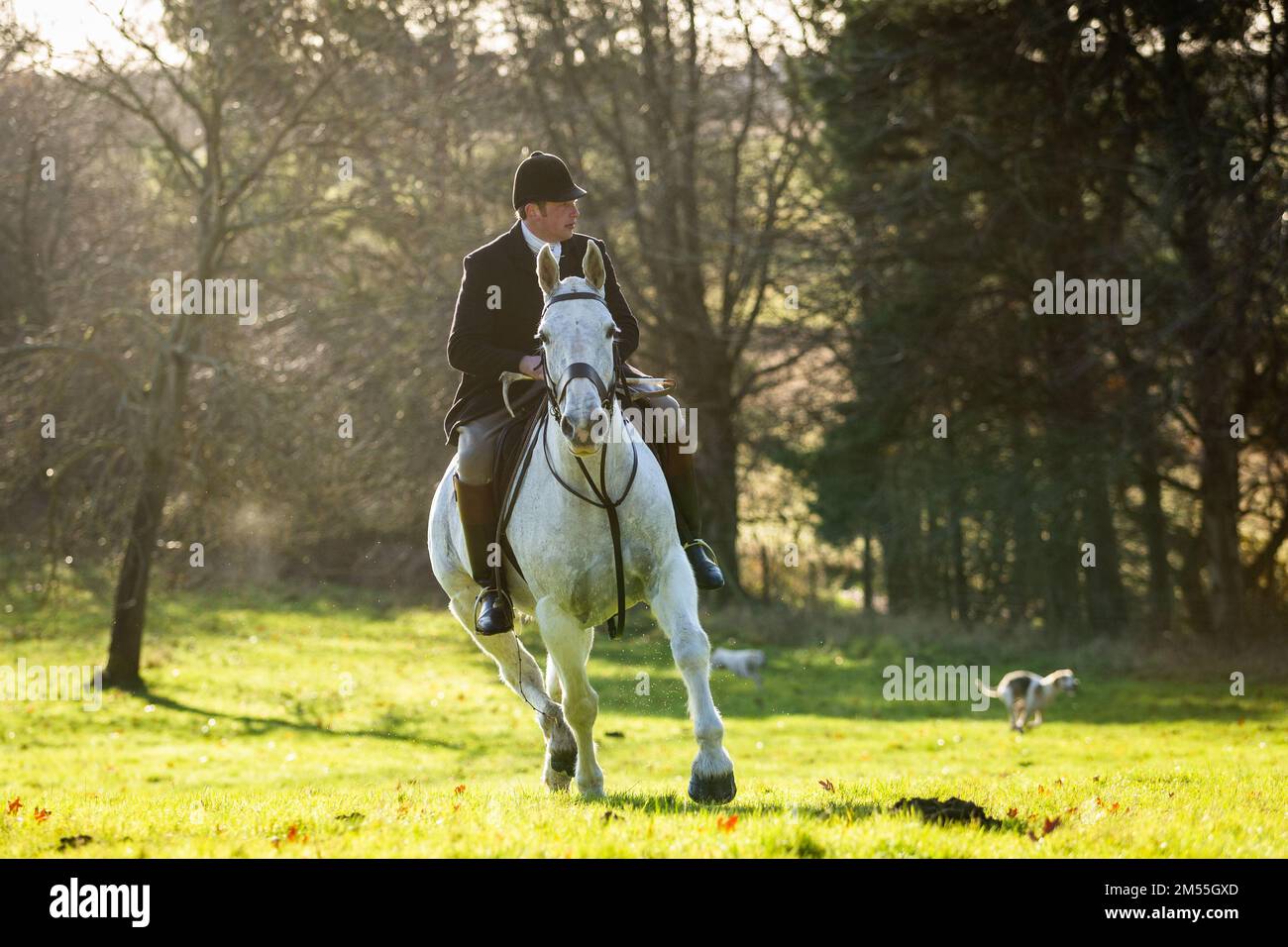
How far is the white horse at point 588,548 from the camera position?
6.98m

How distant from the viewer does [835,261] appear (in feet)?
91.7

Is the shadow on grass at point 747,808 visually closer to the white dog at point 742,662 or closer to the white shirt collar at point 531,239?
the white shirt collar at point 531,239

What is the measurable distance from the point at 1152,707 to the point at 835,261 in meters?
11.5

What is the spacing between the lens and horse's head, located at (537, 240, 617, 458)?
21.7 ft

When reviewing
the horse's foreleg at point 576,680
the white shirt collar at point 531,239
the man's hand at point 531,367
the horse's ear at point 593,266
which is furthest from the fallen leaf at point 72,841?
the white shirt collar at point 531,239

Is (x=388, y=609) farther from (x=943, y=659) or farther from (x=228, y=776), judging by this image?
(x=228, y=776)

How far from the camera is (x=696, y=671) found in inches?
288

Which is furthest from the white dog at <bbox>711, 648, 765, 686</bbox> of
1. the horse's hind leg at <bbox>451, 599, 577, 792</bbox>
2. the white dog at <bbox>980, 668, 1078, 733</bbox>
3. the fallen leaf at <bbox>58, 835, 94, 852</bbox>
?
the fallen leaf at <bbox>58, 835, 94, 852</bbox>

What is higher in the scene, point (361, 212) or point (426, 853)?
point (361, 212)

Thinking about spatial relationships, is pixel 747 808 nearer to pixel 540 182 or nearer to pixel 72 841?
pixel 72 841

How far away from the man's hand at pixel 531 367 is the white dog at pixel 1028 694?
43.4 ft

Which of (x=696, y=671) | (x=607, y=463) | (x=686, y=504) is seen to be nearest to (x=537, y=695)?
(x=686, y=504)

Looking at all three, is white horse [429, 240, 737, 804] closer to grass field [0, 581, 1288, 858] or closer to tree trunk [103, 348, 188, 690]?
grass field [0, 581, 1288, 858]

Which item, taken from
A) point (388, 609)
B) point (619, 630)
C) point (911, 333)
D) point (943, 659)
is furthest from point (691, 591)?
point (388, 609)
